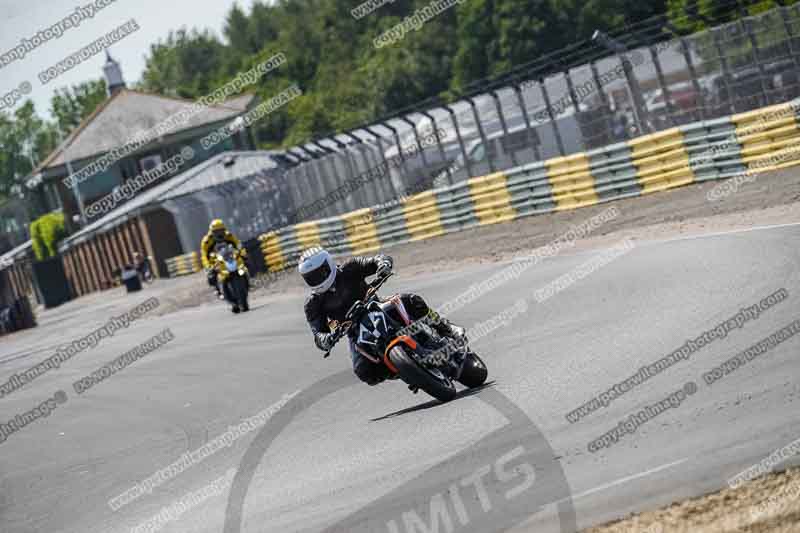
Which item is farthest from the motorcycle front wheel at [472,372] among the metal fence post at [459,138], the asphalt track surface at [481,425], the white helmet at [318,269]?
the metal fence post at [459,138]

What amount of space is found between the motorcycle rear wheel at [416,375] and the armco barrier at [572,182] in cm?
1092

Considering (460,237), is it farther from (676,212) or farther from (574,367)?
(574,367)

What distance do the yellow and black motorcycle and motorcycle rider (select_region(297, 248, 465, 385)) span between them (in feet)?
40.8

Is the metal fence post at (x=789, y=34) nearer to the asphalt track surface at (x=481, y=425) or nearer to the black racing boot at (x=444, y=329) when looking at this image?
the asphalt track surface at (x=481, y=425)

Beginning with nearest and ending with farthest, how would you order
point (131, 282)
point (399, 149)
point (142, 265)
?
point (399, 149), point (131, 282), point (142, 265)

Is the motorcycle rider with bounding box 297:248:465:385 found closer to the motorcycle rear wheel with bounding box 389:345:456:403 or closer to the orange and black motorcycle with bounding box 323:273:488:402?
the orange and black motorcycle with bounding box 323:273:488:402

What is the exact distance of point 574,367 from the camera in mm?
10023

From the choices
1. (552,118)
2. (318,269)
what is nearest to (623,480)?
(318,269)

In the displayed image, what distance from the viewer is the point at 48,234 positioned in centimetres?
7681

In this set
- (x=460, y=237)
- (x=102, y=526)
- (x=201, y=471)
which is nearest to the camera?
(x=102, y=526)

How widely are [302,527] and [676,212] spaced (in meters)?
13.4

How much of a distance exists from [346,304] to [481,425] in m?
2.16

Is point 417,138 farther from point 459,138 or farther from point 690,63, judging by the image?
point 690,63

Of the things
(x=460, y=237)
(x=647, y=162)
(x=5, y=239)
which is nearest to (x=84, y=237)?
(x=5, y=239)
